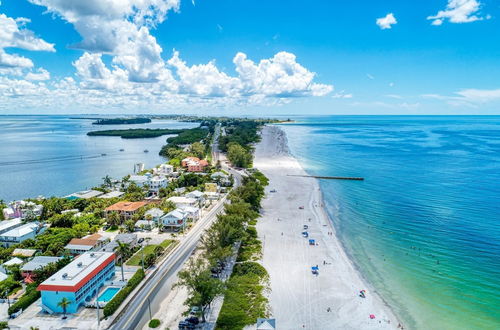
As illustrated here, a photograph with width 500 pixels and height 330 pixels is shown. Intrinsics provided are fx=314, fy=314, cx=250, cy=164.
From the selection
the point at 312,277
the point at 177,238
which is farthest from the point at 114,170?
the point at 312,277

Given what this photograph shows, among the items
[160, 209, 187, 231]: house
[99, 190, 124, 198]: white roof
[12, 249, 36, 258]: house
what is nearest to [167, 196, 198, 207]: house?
[160, 209, 187, 231]: house

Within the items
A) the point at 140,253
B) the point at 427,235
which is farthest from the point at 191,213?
the point at 427,235

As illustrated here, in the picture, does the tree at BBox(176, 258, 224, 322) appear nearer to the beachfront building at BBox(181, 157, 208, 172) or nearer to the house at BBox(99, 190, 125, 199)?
the house at BBox(99, 190, 125, 199)

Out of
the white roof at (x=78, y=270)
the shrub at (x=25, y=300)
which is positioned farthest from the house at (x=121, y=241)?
the shrub at (x=25, y=300)

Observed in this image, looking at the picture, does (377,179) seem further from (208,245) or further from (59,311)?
(59,311)

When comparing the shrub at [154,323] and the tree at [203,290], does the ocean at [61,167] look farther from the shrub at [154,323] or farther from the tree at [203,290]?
the tree at [203,290]

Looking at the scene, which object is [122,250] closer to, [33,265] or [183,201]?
[33,265]
